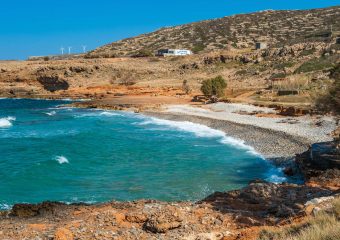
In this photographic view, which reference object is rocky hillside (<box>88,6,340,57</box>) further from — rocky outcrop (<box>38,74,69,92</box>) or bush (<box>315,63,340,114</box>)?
bush (<box>315,63,340,114</box>)

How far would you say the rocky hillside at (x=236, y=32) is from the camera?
111 metres

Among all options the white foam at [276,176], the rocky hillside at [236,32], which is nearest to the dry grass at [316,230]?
the white foam at [276,176]

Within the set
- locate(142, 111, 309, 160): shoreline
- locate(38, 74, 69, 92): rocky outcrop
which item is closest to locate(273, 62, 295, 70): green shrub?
locate(142, 111, 309, 160): shoreline

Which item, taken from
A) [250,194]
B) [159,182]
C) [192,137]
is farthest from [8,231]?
[192,137]

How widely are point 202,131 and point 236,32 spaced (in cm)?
9085

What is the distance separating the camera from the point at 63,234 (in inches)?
476

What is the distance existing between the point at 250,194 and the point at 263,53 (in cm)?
7255

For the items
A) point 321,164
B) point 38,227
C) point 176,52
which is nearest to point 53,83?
point 176,52

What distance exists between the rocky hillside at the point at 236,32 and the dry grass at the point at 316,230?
311 ft

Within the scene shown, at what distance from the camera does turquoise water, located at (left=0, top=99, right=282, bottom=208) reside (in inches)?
845

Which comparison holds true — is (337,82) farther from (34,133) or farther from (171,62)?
(171,62)

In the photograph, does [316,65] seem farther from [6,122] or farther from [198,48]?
[198,48]

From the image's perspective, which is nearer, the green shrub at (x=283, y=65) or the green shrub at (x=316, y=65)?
the green shrub at (x=316, y=65)

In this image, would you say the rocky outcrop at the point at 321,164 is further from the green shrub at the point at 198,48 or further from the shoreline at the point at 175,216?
the green shrub at the point at 198,48
